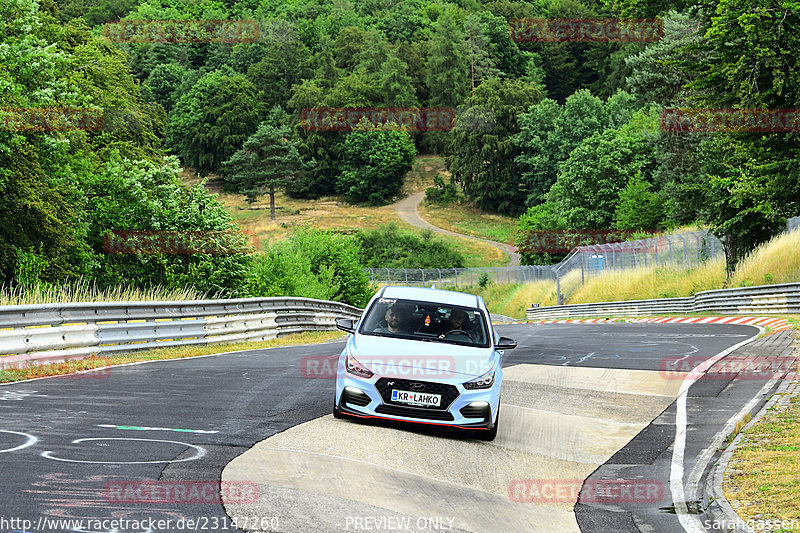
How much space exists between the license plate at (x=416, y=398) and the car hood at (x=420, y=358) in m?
0.17

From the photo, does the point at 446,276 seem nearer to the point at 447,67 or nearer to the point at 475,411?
the point at 475,411

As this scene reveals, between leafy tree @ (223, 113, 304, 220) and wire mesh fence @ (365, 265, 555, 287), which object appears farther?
leafy tree @ (223, 113, 304, 220)

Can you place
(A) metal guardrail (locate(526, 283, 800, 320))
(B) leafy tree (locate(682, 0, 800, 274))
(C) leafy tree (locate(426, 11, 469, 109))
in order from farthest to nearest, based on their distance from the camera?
(C) leafy tree (locate(426, 11, 469, 109)) → (A) metal guardrail (locate(526, 283, 800, 320)) → (B) leafy tree (locate(682, 0, 800, 274))

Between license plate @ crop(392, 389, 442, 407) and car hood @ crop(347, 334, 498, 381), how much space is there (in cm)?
17

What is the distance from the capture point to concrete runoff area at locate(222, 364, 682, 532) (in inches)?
255

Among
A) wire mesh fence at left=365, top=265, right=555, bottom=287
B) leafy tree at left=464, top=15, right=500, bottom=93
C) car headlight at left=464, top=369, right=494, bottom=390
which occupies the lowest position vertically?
wire mesh fence at left=365, top=265, right=555, bottom=287

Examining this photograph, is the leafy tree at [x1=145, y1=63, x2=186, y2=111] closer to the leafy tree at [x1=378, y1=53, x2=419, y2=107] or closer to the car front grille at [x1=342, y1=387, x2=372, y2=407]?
the leafy tree at [x1=378, y1=53, x2=419, y2=107]

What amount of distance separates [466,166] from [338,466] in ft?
393

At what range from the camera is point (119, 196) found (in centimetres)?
3788

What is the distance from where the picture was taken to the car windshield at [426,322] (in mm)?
10766

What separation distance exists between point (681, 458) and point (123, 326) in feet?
37.7

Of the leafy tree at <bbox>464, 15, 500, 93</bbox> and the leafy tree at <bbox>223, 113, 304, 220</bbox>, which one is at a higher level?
the leafy tree at <bbox>464, 15, 500, 93</bbox>

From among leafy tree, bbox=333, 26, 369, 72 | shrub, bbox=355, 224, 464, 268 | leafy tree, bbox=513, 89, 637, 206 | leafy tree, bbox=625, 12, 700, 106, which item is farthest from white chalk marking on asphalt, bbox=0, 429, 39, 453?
leafy tree, bbox=333, 26, 369, 72

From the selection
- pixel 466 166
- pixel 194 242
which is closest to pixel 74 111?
pixel 194 242
